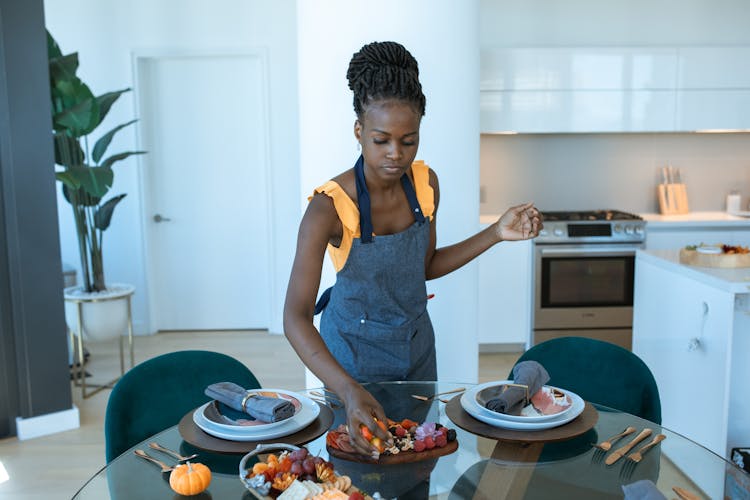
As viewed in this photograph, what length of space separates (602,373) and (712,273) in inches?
42.8

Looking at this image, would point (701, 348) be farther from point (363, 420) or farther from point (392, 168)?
point (363, 420)

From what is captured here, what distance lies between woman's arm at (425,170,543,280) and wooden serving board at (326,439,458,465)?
637 millimetres

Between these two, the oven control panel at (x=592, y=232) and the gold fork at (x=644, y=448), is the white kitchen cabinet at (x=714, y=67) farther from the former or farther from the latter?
the gold fork at (x=644, y=448)

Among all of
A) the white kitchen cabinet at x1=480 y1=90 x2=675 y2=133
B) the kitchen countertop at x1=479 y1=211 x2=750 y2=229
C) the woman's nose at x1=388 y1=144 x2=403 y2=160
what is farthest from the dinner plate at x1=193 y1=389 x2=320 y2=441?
the white kitchen cabinet at x1=480 y1=90 x2=675 y2=133

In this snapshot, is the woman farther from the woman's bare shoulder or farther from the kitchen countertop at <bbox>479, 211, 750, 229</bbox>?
the kitchen countertop at <bbox>479, 211, 750, 229</bbox>

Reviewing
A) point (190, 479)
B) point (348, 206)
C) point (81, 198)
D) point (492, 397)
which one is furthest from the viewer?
point (81, 198)

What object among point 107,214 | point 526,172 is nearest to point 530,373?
point 107,214

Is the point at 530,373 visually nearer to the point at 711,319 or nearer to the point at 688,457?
the point at 688,457

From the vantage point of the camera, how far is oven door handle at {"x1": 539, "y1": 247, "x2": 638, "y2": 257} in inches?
187

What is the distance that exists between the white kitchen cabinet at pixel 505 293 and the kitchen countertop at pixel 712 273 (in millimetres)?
1440

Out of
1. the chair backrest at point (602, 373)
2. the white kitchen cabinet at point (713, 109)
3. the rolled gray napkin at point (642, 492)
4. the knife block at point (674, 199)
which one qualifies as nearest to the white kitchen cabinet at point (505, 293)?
the knife block at point (674, 199)

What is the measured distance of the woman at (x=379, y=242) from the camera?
1.59 m

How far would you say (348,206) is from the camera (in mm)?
1758

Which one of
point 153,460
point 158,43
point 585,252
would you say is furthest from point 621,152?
point 153,460
